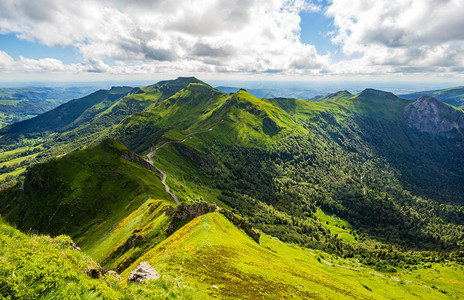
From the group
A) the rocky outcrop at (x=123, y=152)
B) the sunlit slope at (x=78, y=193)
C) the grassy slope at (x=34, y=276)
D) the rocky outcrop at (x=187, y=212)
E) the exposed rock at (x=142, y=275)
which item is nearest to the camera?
the grassy slope at (x=34, y=276)

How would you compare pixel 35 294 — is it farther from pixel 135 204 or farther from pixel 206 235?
pixel 135 204

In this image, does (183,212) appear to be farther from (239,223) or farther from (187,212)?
(239,223)

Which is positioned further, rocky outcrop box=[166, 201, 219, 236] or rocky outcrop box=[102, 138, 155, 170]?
rocky outcrop box=[102, 138, 155, 170]

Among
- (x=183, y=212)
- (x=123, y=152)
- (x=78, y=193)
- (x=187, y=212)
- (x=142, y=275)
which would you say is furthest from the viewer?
(x=123, y=152)

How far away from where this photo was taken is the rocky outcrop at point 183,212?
75.6 meters

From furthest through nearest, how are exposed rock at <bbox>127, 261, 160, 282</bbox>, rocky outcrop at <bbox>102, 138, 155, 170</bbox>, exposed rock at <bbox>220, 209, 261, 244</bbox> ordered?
rocky outcrop at <bbox>102, 138, 155, 170</bbox> → exposed rock at <bbox>220, 209, 261, 244</bbox> → exposed rock at <bbox>127, 261, 160, 282</bbox>

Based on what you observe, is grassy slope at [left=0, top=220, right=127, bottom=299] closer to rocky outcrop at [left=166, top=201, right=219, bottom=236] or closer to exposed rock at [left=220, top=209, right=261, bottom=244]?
rocky outcrop at [left=166, top=201, right=219, bottom=236]

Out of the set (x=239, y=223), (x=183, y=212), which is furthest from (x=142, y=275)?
Result: (x=239, y=223)

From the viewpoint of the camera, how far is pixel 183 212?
78.6 meters

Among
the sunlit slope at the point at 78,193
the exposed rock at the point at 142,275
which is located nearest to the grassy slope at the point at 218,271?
the exposed rock at the point at 142,275

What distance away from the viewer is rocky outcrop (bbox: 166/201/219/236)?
75.6 metres

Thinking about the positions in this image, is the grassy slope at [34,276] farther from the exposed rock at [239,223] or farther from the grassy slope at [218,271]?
the exposed rock at [239,223]

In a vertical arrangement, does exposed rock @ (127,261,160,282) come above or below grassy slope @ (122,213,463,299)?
above

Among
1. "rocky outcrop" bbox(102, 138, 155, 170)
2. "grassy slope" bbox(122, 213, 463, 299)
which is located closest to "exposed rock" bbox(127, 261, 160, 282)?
"grassy slope" bbox(122, 213, 463, 299)
